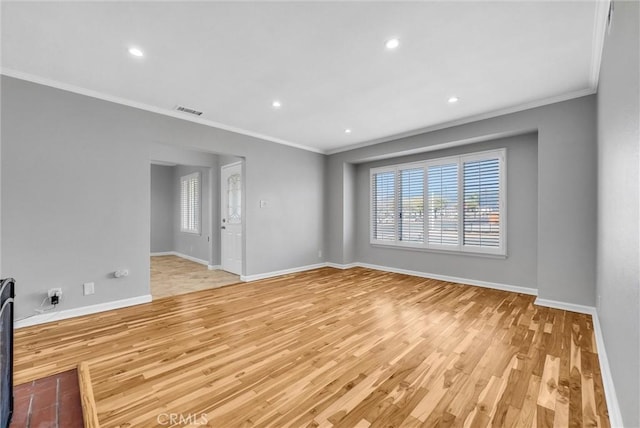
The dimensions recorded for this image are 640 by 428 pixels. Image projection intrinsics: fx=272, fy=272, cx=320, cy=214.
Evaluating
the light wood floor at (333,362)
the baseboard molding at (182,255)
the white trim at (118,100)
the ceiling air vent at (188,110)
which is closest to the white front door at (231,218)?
the white trim at (118,100)

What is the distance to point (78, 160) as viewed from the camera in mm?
3211

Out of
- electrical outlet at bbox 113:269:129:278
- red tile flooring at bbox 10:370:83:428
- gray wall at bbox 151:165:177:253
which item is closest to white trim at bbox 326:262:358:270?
electrical outlet at bbox 113:269:129:278

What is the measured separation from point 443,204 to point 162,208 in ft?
25.7

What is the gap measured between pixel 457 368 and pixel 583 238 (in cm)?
256

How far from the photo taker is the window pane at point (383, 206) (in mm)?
5734

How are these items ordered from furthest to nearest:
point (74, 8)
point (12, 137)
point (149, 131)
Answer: point (149, 131) < point (12, 137) < point (74, 8)

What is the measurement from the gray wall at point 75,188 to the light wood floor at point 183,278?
2.34 ft

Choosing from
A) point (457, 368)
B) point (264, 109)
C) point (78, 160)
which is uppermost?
point (264, 109)

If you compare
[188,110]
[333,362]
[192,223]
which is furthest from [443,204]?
[192,223]

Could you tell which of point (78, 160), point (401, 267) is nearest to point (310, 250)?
point (401, 267)

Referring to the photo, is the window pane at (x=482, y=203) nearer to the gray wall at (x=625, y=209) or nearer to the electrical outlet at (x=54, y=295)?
the gray wall at (x=625, y=209)

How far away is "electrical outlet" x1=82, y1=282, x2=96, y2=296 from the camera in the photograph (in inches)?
128

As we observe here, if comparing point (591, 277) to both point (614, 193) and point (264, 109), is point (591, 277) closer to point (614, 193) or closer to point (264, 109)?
point (614, 193)

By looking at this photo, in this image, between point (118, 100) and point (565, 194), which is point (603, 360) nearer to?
point (565, 194)
